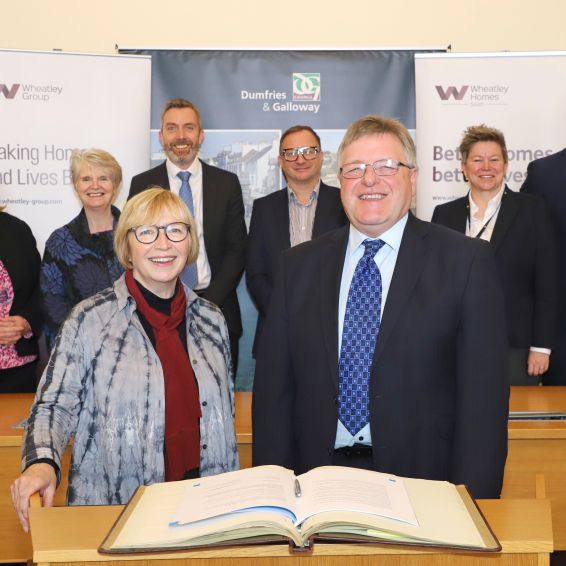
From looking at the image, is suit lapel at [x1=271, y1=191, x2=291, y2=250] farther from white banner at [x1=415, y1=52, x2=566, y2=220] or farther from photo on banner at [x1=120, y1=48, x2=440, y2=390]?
white banner at [x1=415, y1=52, x2=566, y2=220]

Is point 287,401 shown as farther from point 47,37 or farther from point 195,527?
point 47,37

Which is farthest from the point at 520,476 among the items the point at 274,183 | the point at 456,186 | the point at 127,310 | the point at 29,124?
the point at 29,124

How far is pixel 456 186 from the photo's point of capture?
5.58 m

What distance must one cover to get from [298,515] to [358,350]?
2.71 feet

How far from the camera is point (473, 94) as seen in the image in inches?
221

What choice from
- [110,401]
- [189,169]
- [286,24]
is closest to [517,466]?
[110,401]

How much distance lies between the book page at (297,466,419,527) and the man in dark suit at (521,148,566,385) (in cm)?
315

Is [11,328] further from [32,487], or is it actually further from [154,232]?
[32,487]

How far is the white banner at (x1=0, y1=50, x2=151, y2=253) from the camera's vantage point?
17.9ft

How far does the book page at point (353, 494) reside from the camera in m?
1.42

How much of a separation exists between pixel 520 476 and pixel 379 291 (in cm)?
128

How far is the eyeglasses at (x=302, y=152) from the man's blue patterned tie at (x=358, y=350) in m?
2.75

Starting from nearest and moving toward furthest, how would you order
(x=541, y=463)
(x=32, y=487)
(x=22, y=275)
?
(x=32, y=487), (x=541, y=463), (x=22, y=275)

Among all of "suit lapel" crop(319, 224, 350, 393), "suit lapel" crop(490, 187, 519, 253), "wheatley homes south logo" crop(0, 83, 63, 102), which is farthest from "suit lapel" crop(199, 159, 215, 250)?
"suit lapel" crop(319, 224, 350, 393)
